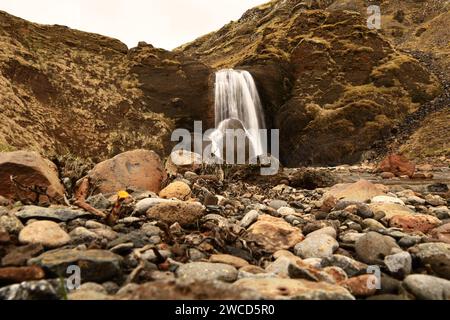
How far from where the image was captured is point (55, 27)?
1259 inches

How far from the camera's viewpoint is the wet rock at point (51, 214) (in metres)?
4.45

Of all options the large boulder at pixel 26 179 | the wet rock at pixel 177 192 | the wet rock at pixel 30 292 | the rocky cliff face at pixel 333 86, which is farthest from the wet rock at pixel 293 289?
the rocky cliff face at pixel 333 86

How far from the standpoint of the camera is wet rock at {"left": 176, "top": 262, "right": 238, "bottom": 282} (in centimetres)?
342

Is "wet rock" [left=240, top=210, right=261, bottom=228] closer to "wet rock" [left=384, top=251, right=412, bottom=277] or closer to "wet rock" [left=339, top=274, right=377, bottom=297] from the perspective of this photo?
"wet rock" [left=384, top=251, right=412, bottom=277]

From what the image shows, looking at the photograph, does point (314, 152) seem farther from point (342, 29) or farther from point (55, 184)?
point (55, 184)

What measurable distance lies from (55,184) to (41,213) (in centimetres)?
204

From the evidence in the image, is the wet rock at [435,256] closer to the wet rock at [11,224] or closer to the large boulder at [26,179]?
the wet rock at [11,224]

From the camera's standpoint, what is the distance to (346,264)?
407cm

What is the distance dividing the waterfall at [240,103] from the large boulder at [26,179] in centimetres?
2662

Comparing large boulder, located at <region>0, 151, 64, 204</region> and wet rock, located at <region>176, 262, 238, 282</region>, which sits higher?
large boulder, located at <region>0, 151, 64, 204</region>

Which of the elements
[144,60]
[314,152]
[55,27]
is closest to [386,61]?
[314,152]

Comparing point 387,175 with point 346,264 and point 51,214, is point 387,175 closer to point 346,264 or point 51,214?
point 346,264

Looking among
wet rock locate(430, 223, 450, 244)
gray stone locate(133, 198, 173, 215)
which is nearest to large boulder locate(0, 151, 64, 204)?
gray stone locate(133, 198, 173, 215)

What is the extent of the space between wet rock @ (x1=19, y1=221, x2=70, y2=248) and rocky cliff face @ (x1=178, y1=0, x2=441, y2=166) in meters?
32.1
